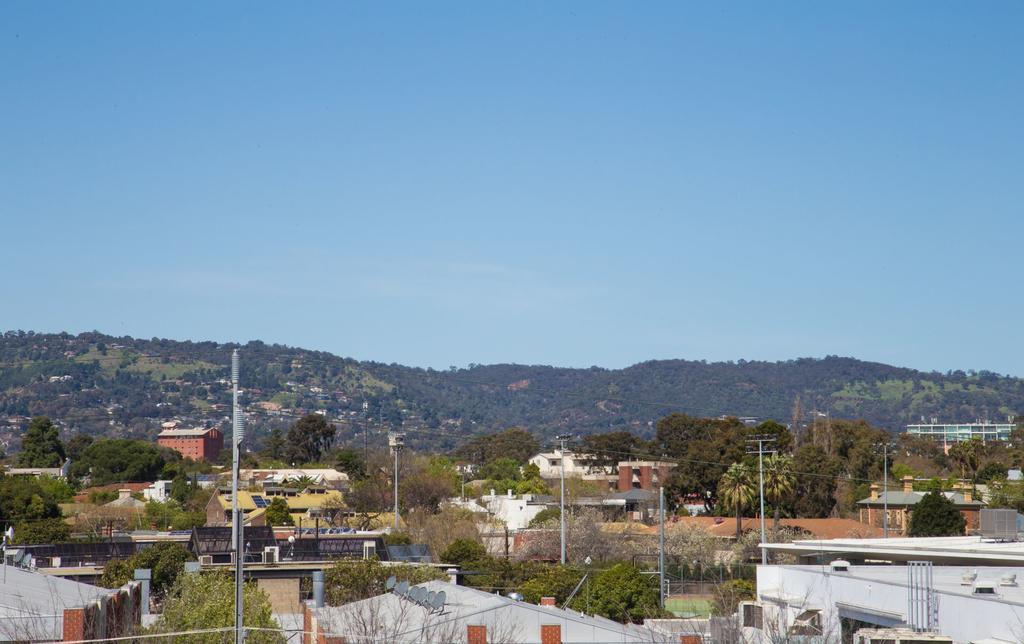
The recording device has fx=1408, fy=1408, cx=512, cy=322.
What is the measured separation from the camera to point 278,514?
97.0 metres

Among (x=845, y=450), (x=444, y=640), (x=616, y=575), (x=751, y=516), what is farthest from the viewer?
(x=845, y=450)

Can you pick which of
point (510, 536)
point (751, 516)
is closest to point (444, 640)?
point (510, 536)

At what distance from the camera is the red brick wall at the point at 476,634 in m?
27.1

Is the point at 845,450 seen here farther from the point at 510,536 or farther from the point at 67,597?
the point at 67,597

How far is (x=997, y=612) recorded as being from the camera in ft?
79.1

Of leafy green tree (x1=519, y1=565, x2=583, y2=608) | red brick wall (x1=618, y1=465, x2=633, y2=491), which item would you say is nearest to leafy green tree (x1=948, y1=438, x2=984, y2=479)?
red brick wall (x1=618, y1=465, x2=633, y2=491)

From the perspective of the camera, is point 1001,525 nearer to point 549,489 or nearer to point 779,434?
point 779,434

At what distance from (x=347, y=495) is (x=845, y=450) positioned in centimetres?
4656

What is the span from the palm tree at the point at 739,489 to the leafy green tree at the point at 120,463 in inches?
3120

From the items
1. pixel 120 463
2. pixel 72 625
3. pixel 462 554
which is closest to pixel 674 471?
pixel 462 554

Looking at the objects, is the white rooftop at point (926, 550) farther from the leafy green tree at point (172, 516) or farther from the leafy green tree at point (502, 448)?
the leafy green tree at point (502, 448)

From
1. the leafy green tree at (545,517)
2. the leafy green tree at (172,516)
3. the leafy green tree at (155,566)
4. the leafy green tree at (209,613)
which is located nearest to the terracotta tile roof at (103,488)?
the leafy green tree at (172,516)

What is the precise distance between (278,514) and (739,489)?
31.6 metres

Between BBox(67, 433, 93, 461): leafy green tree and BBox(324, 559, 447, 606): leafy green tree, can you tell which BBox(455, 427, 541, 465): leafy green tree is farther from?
BBox(324, 559, 447, 606): leafy green tree
